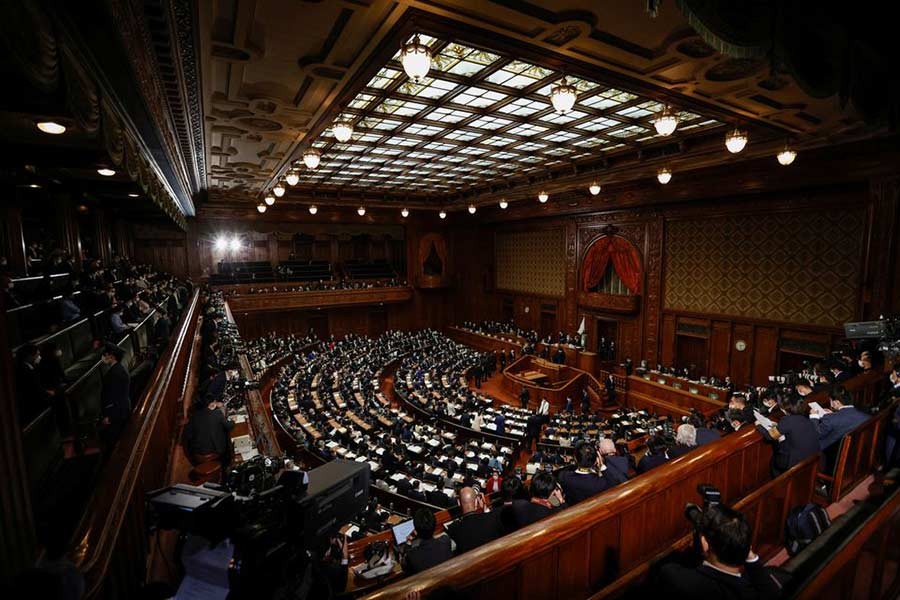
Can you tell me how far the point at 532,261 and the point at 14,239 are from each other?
16.6 m

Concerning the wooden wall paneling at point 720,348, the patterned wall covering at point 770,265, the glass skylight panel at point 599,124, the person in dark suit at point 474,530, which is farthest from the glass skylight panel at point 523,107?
the wooden wall paneling at point 720,348

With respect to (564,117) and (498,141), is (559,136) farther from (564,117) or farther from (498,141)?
(498,141)

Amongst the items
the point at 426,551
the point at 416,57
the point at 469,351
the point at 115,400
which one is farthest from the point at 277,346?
the point at 426,551

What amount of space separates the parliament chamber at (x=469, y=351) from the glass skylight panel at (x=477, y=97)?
10cm

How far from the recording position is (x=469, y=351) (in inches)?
728

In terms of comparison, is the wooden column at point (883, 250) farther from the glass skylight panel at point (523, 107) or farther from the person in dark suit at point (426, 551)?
the person in dark suit at point (426, 551)

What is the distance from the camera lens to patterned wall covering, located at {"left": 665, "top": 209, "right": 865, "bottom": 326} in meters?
10.5

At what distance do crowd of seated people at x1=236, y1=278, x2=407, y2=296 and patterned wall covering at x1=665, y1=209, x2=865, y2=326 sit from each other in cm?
1279

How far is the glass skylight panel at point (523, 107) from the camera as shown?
7.95m

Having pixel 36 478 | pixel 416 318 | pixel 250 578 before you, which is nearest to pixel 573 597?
pixel 250 578

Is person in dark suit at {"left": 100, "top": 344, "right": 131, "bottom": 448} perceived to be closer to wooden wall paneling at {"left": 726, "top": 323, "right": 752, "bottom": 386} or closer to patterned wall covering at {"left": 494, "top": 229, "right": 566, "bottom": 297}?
wooden wall paneling at {"left": 726, "top": 323, "right": 752, "bottom": 386}

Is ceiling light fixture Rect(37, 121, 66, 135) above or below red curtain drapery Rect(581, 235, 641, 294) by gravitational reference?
above

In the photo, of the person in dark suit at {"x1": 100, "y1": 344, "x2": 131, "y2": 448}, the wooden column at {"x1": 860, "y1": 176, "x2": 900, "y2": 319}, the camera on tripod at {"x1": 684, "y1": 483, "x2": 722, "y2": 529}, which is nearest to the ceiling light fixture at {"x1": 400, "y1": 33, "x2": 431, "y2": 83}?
the person in dark suit at {"x1": 100, "y1": 344, "x2": 131, "y2": 448}

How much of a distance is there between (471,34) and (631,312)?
492 inches
